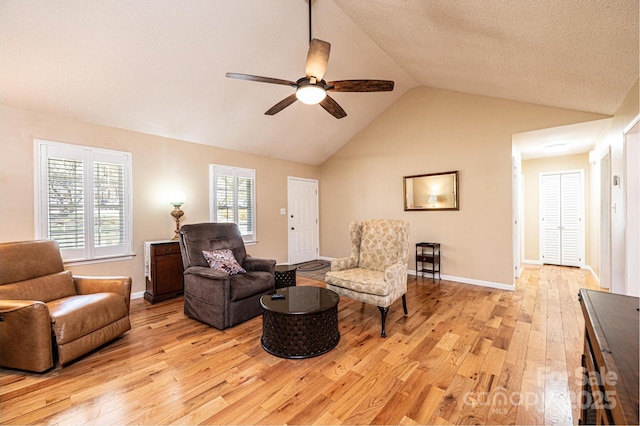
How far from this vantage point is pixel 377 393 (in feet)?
5.89

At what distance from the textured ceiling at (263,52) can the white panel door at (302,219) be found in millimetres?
2205

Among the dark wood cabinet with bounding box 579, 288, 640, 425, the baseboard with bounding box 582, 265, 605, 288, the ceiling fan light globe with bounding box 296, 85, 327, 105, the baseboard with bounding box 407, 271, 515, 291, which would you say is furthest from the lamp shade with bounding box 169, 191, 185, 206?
the baseboard with bounding box 582, 265, 605, 288

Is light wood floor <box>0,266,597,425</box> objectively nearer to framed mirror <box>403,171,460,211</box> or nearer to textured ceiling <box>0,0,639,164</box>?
framed mirror <box>403,171,460,211</box>

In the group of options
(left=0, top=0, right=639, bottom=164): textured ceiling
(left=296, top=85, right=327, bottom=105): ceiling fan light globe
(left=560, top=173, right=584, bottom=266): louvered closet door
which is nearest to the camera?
(left=0, top=0, right=639, bottom=164): textured ceiling

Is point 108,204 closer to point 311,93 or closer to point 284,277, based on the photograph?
point 284,277

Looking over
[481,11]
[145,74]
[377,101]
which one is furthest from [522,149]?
[145,74]

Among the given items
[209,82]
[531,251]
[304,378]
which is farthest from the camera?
[531,251]

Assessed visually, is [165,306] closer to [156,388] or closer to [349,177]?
[156,388]

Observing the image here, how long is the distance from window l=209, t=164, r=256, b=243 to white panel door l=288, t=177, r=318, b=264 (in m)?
0.99

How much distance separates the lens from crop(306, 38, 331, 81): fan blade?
2.11 m

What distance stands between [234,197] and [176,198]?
1.14 m

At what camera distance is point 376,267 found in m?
3.32

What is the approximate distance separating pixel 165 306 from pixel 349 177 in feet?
14.0

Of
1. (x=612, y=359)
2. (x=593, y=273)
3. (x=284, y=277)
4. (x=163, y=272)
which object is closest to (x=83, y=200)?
(x=163, y=272)
